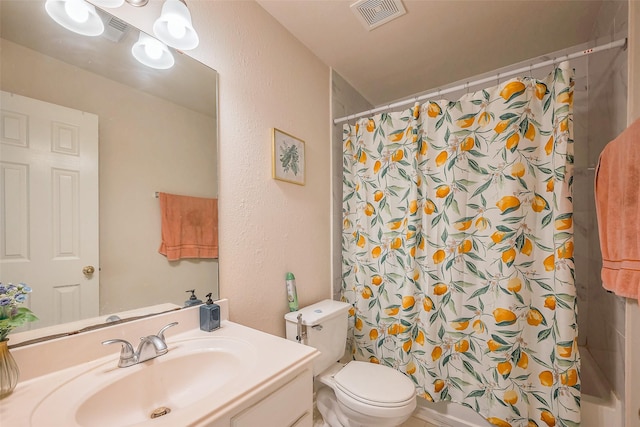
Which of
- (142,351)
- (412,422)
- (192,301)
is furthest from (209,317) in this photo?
(412,422)

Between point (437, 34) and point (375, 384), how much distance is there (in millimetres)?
2038

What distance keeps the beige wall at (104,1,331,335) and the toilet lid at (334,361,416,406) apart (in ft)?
1.43

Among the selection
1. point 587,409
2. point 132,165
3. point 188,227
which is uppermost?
point 132,165

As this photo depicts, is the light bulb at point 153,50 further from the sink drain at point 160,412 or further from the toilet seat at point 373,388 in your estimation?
the toilet seat at point 373,388

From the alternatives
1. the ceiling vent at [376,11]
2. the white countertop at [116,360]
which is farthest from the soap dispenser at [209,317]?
the ceiling vent at [376,11]

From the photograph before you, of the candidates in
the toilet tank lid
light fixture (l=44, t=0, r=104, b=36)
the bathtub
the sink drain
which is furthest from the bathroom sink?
the bathtub

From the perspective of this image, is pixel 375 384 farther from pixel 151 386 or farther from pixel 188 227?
pixel 188 227

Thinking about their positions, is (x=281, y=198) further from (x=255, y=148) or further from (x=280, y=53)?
(x=280, y=53)

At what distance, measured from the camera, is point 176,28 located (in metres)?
0.97

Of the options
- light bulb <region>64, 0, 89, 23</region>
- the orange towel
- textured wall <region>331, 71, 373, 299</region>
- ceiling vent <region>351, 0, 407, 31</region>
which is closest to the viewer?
light bulb <region>64, 0, 89, 23</region>

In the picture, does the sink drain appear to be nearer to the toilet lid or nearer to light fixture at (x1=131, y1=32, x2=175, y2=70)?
the toilet lid

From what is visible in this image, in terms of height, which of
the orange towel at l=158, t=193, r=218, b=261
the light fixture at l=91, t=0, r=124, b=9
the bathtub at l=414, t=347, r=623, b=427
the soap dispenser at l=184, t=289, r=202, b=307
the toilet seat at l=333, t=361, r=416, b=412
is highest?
the light fixture at l=91, t=0, r=124, b=9

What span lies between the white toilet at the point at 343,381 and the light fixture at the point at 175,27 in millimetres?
1341

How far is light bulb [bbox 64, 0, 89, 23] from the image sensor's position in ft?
2.59
